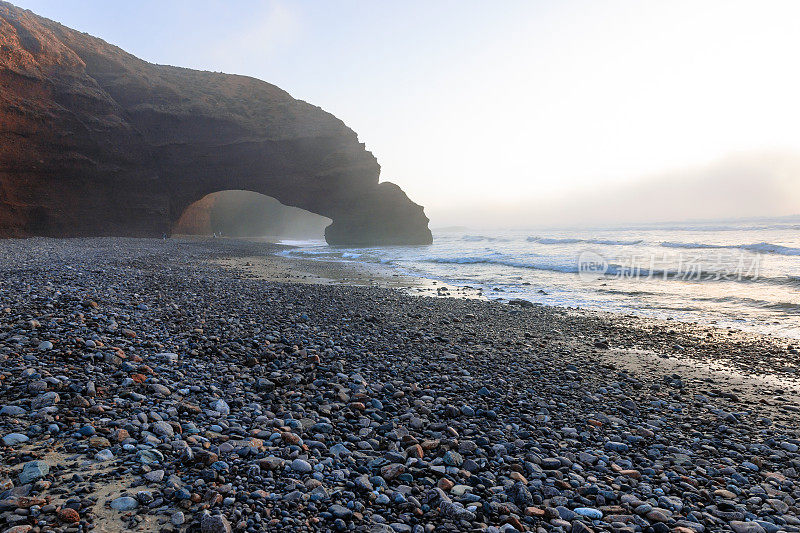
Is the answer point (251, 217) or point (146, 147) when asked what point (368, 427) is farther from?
point (251, 217)

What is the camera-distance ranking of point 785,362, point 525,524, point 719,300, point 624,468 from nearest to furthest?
point 525,524 → point 624,468 → point 785,362 → point 719,300

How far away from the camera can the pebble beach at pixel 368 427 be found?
250 centimetres

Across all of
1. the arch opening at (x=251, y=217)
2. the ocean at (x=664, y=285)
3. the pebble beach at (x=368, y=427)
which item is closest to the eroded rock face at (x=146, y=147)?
the arch opening at (x=251, y=217)

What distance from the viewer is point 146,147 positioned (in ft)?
116

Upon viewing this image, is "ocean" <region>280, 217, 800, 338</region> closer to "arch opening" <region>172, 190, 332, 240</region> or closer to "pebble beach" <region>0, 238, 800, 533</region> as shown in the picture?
"pebble beach" <region>0, 238, 800, 533</region>

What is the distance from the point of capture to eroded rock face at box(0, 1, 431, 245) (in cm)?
2688

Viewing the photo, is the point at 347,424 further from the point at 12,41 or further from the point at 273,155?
the point at 273,155

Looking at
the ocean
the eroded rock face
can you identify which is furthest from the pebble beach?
the eroded rock face

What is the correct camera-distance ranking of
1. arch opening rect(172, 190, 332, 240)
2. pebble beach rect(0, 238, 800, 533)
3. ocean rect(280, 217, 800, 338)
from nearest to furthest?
pebble beach rect(0, 238, 800, 533) → ocean rect(280, 217, 800, 338) → arch opening rect(172, 190, 332, 240)

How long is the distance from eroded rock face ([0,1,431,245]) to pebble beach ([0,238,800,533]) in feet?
91.0

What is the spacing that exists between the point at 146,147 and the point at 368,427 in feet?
132

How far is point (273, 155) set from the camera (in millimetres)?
40469

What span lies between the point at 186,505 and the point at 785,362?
843cm

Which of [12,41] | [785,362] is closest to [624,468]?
[785,362]
